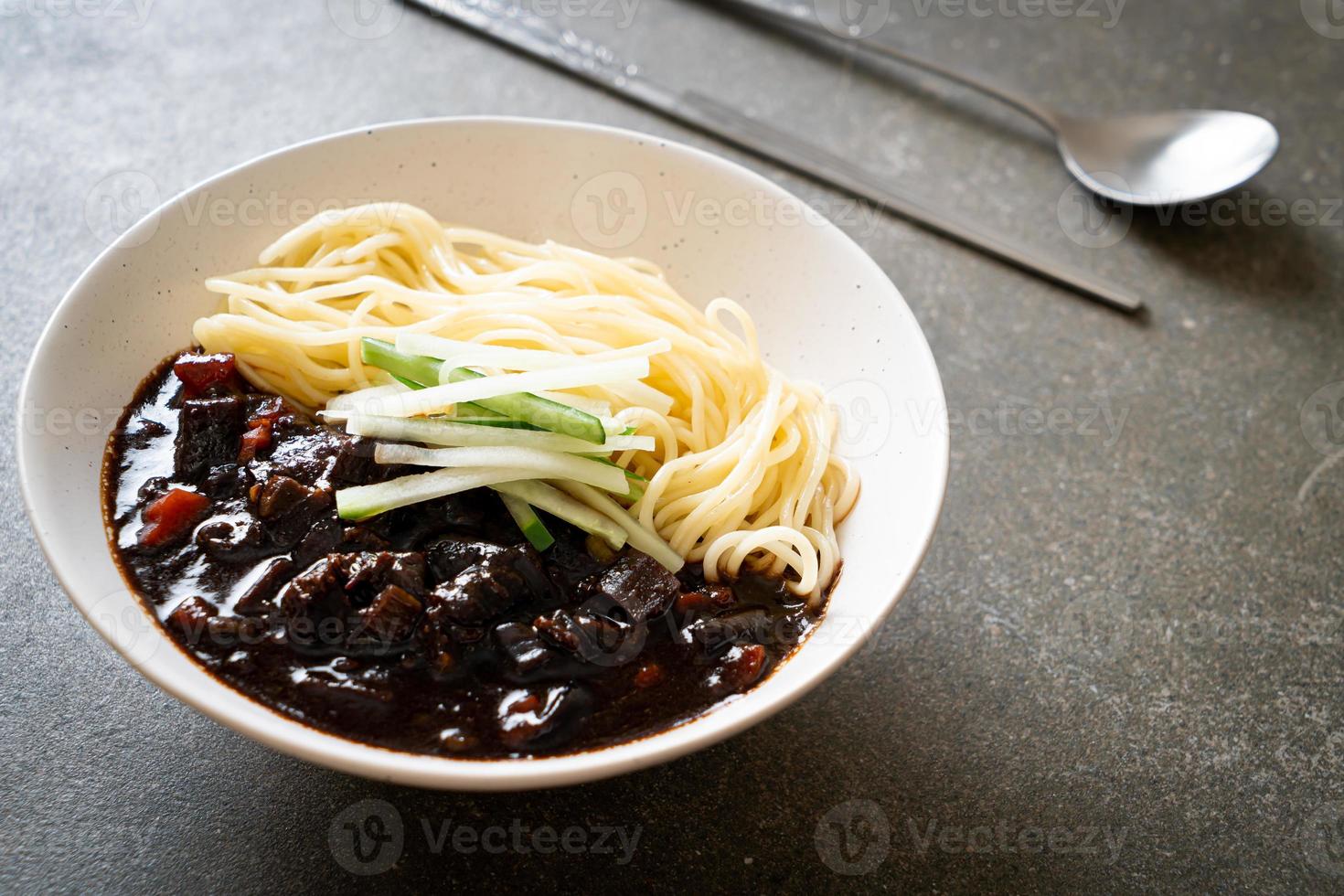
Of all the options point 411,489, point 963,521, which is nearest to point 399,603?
point 411,489

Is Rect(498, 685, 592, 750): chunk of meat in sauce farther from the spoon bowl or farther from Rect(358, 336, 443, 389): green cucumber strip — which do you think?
the spoon bowl

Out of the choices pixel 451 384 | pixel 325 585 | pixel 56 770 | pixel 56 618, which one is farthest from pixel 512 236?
pixel 56 770

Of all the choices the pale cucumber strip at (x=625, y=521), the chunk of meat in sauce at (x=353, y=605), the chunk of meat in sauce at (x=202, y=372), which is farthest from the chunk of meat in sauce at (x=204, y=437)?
the pale cucumber strip at (x=625, y=521)

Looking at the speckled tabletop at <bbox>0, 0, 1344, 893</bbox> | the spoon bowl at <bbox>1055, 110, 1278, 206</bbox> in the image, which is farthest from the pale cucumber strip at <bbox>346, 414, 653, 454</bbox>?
the spoon bowl at <bbox>1055, 110, 1278, 206</bbox>

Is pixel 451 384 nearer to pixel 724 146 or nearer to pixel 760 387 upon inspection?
pixel 760 387

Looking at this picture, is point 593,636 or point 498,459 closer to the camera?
point 593,636

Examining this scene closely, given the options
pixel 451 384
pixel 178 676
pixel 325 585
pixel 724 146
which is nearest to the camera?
pixel 178 676

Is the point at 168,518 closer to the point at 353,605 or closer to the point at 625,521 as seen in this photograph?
the point at 353,605
